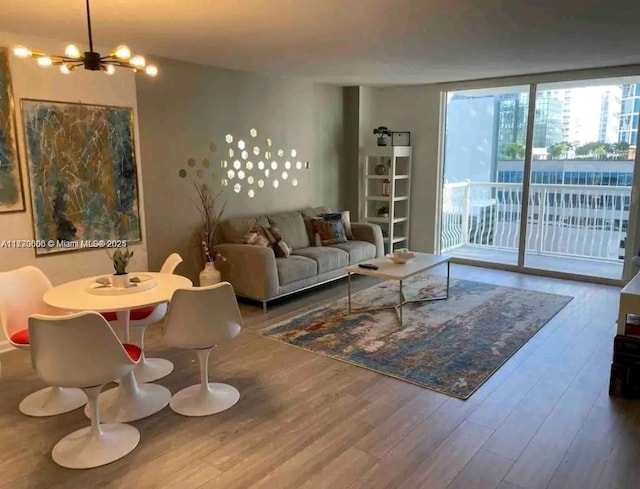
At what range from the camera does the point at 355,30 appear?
353 centimetres

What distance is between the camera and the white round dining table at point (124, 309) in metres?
2.65

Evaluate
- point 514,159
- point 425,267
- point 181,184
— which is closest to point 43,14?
point 181,184

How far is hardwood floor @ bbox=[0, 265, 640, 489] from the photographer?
89.0 inches

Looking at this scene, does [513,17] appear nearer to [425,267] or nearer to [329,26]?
[329,26]

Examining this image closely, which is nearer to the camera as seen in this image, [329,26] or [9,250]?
[329,26]

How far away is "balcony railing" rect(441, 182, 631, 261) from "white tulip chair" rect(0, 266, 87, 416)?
17.6 feet

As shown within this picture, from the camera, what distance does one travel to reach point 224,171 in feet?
17.4

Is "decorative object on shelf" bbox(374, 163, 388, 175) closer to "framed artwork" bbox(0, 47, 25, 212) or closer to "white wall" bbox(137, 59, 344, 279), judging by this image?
"white wall" bbox(137, 59, 344, 279)

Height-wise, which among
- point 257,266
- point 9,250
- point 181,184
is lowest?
point 257,266

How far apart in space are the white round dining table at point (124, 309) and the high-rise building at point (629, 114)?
5.18 meters

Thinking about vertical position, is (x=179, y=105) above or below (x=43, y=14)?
below

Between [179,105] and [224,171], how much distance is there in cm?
84

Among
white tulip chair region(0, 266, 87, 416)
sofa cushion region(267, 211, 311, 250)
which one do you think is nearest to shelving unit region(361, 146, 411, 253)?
sofa cushion region(267, 211, 311, 250)

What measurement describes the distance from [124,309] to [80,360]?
387mm
